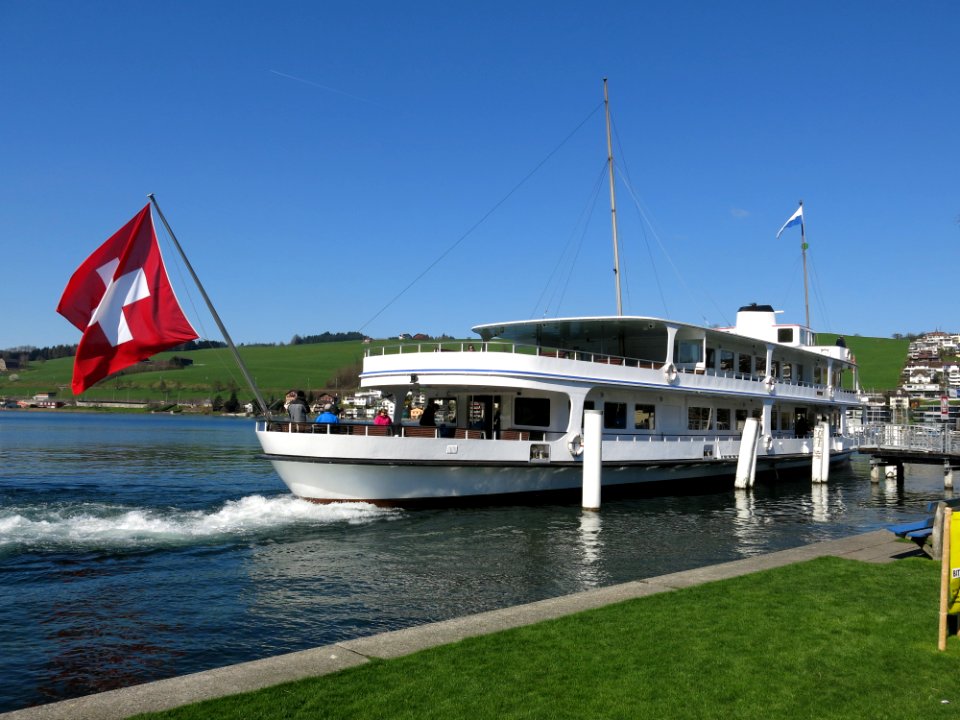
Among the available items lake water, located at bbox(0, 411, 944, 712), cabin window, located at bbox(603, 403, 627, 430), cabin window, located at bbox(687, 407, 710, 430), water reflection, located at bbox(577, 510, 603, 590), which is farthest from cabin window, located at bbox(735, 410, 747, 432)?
water reflection, located at bbox(577, 510, 603, 590)

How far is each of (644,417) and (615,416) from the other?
5.37 feet

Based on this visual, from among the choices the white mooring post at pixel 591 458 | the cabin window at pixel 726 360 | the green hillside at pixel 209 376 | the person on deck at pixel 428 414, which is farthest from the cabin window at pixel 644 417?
the green hillside at pixel 209 376

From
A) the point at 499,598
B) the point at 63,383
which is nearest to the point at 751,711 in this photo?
the point at 499,598

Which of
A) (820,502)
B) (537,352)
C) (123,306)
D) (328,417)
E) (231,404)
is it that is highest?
(123,306)

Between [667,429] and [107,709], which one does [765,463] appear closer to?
[667,429]

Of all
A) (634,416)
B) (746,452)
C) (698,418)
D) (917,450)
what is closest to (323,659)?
(634,416)

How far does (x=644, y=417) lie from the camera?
86.2 feet

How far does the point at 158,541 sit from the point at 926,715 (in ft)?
47.5

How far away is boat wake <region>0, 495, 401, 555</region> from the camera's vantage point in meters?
16.1

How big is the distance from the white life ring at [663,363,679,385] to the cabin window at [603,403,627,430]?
162 cm

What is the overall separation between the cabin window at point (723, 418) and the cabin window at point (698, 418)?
129 cm

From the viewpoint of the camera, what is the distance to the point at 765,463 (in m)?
31.7

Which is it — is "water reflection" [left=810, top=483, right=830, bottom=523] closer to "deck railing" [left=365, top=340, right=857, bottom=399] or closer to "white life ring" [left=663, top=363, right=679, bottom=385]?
"deck railing" [left=365, top=340, right=857, bottom=399]

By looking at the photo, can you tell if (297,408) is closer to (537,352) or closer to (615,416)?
(537,352)
